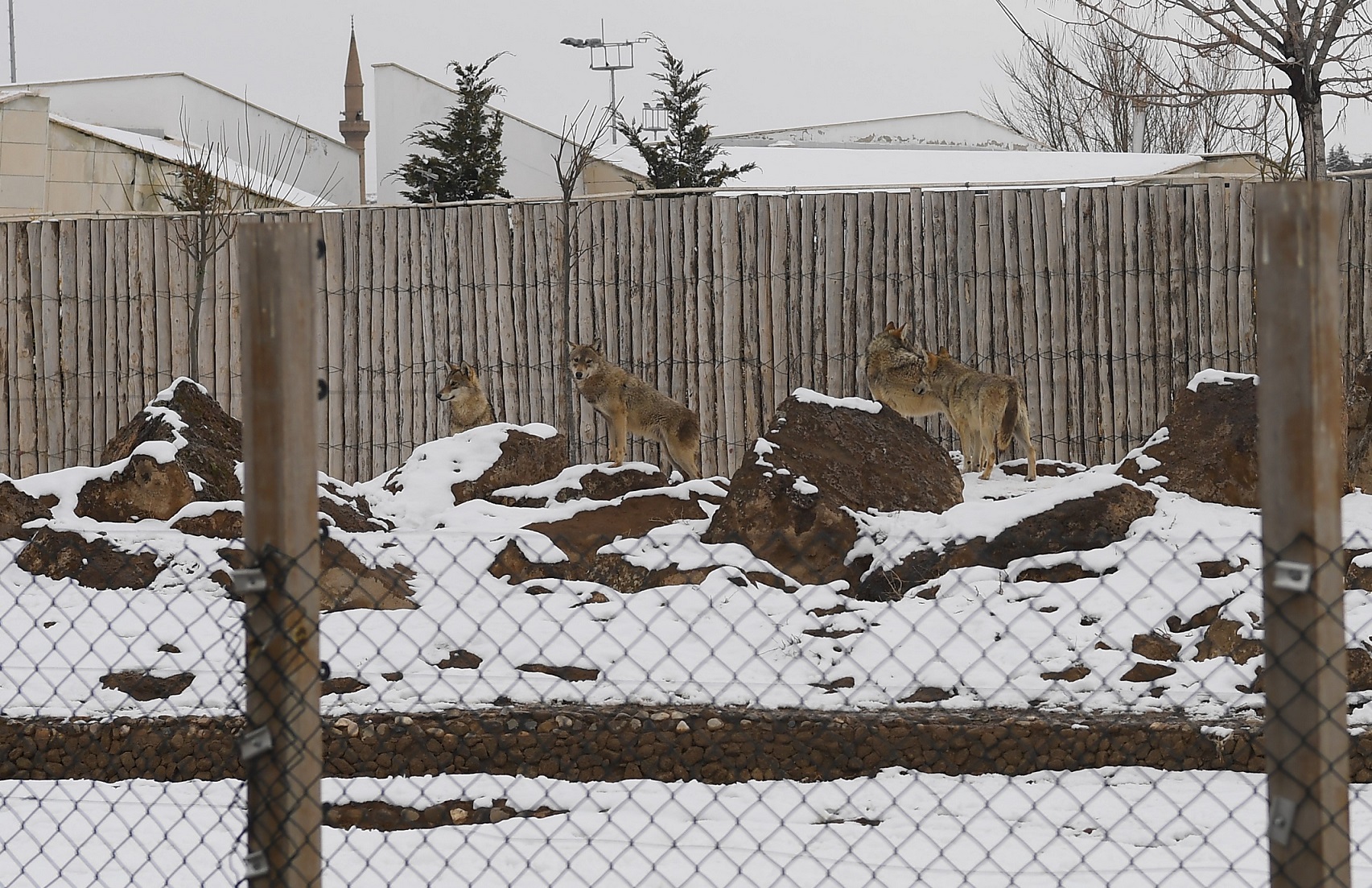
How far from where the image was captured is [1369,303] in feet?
34.9

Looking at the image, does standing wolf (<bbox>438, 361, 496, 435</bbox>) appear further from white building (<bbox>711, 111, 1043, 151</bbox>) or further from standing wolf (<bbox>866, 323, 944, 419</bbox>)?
white building (<bbox>711, 111, 1043, 151</bbox>)

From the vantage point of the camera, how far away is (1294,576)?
246 cm

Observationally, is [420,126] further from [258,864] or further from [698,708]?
[258,864]

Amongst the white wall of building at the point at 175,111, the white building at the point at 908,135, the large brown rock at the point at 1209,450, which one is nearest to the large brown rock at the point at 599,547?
the large brown rock at the point at 1209,450

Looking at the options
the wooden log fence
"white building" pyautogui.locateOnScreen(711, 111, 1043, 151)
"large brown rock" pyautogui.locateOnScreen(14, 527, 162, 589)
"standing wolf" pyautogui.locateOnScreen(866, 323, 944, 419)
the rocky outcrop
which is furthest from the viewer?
"white building" pyautogui.locateOnScreen(711, 111, 1043, 151)

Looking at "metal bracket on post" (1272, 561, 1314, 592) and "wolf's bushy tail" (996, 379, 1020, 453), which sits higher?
"wolf's bushy tail" (996, 379, 1020, 453)

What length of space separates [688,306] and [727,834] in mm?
7301

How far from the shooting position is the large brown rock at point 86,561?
7043mm

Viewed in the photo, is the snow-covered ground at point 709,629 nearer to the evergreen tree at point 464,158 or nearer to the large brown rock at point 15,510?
the large brown rock at point 15,510

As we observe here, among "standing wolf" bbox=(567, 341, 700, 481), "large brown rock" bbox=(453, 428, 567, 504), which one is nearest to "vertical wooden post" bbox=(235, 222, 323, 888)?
"large brown rock" bbox=(453, 428, 567, 504)

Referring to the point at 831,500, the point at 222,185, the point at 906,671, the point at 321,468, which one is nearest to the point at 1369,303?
the point at 831,500

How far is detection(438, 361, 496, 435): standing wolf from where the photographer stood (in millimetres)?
11156

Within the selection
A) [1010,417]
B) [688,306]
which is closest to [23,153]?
[688,306]

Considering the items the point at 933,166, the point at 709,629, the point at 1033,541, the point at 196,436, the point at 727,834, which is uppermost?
the point at 933,166
